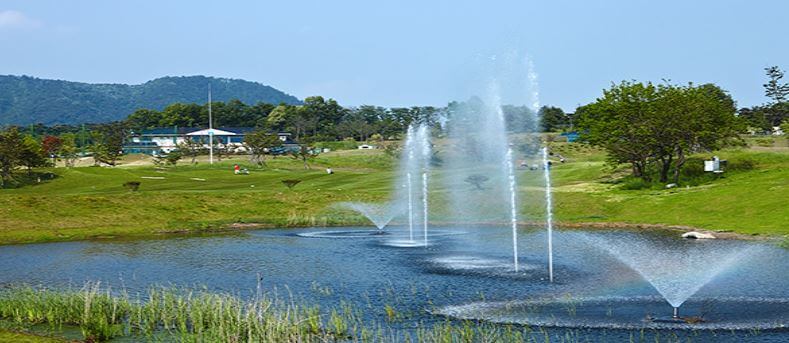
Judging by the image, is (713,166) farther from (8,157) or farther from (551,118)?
(551,118)

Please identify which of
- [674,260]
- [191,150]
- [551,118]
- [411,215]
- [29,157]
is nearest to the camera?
[674,260]

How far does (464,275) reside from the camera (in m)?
37.2

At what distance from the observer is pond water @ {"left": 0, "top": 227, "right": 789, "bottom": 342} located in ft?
89.4

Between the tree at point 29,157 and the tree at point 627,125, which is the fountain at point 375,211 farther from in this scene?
the tree at point 29,157

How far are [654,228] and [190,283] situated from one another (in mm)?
33358

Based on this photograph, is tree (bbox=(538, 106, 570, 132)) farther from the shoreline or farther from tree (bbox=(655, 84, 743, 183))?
the shoreline

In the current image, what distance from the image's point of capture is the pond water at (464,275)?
89.4 feet

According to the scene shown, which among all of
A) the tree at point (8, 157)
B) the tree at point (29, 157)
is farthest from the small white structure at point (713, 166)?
the tree at point (29, 157)

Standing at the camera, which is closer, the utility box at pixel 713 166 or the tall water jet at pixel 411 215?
the tall water jet at pixel 411 215

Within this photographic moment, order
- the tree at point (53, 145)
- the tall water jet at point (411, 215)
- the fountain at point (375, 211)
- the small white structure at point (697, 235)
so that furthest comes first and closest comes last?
the tree at point (53, 145) < the fountain at point (375, 211) < the tall water jet at point (411, 215) < the small white structure at point (697, 235)

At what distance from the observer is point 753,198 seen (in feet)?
189

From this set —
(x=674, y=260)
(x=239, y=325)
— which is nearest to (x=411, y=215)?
(x=674, y=260)

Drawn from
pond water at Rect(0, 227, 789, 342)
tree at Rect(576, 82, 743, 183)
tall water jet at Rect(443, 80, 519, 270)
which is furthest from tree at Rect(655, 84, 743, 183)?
pond water at Rect(0, 227, 789, 342)

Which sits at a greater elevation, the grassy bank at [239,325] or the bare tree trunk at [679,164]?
the bare tree trunk at [679,164]
